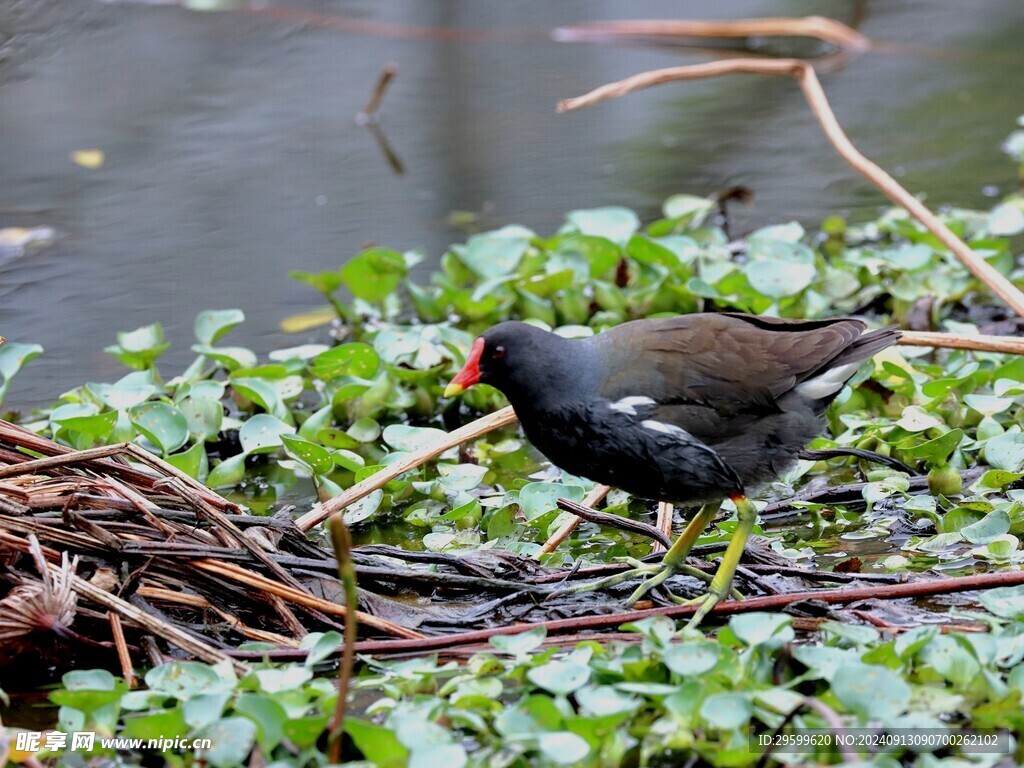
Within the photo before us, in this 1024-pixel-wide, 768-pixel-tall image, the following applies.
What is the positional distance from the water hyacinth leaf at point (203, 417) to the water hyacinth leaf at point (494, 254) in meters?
1.38

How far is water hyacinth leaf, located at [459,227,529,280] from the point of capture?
4.95 m

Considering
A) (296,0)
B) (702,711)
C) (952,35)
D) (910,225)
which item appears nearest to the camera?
(702,711)

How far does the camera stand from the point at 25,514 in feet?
9.26

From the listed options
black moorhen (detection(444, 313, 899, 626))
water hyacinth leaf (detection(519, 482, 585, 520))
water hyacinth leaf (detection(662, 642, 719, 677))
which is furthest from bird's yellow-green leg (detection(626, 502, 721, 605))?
water hyacinth leaf (detection(662, 642, 719, 677))

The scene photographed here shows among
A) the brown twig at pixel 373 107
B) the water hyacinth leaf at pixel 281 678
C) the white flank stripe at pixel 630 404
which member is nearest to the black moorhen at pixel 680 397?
the white flank stripe at pixel 630 404

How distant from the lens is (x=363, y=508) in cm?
354

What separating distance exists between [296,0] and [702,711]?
7908 millimetres

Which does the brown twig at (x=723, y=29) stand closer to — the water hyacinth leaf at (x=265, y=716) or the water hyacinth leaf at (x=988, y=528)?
the water hyacinth leaf at (x=988, y=528)

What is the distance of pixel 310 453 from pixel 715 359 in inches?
45.9

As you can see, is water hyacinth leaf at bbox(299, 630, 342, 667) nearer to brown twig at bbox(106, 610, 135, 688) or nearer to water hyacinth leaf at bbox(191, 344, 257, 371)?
brown twig at bbox(106, 610, 135, 688)

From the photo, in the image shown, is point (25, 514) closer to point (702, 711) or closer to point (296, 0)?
point (702, 711)

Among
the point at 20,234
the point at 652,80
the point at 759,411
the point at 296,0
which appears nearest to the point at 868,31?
the point at 296,0

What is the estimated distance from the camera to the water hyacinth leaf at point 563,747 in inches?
85.4

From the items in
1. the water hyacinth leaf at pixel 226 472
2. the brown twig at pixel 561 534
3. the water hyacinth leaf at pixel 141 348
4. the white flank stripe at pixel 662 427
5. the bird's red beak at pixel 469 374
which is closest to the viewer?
the white flank stripe at pixel 662 427
